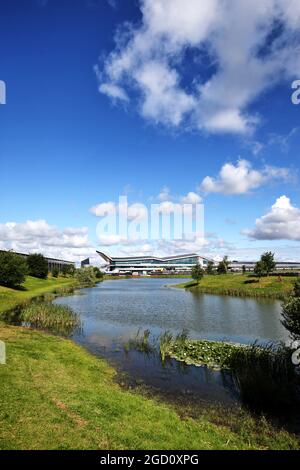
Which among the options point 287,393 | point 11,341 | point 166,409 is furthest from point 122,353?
point 287,393

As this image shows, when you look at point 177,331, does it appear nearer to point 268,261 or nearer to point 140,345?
point 140,345

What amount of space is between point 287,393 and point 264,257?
270 feet

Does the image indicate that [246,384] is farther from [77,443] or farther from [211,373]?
[77,443]

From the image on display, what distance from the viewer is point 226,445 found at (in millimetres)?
13000

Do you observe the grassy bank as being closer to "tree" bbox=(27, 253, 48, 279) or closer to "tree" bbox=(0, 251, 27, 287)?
"tree" bbox=(0, 251, 27, 287)

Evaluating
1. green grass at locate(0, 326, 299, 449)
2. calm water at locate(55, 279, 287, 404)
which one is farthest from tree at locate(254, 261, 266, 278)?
green grass at locate(0, 326, 299, 449)

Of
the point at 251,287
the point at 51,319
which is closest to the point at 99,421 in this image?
the point at 51,319

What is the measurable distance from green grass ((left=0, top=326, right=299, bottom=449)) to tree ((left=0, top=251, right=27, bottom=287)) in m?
61.9

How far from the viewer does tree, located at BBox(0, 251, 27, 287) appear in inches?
3066

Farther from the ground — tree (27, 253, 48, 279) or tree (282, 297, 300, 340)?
tree (27, 253, 48, 279)

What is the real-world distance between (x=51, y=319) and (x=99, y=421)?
97.6 ft

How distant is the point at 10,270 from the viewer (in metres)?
78.8

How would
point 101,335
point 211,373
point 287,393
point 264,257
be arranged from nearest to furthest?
point 287,393, point 211,373, point 101,335, point 264,257

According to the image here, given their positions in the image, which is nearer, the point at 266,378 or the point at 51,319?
the point at 266,378
